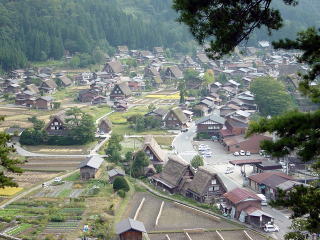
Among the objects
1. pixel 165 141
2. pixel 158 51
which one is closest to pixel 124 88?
pixel 165 141

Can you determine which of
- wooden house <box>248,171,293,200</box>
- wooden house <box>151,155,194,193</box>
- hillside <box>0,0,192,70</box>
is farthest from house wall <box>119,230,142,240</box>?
hillside <box>0,0,192,70</box>

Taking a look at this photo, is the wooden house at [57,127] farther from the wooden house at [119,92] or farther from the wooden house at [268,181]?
the wooden house at [119,92]

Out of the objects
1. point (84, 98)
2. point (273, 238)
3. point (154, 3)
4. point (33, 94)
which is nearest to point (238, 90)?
point (84, 98)

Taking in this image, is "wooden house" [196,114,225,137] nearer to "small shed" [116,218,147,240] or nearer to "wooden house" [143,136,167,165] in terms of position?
"wooden house" [143,136,167,165]

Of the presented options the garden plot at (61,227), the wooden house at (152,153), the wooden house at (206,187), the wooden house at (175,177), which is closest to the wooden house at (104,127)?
the wooden house at (152,153)

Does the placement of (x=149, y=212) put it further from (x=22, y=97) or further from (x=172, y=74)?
(x=172, y=74)

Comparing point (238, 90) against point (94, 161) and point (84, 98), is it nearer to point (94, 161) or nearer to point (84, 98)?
point (84, 98)
